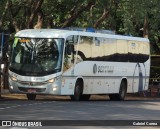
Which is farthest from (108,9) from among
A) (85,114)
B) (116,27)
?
(85,114)

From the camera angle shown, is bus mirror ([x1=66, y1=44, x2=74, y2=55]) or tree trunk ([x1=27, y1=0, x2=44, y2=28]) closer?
bus mirror ([x1=66, y1=44, x2=74, y2=55])

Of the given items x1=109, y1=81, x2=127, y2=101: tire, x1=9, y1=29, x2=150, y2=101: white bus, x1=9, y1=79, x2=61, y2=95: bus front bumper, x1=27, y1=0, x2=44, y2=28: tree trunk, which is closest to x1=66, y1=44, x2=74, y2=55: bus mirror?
x1=9, y1=29, x2=150, y2=101: white bus

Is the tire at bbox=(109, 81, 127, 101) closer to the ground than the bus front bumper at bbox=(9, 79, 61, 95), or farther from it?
closer to the ground

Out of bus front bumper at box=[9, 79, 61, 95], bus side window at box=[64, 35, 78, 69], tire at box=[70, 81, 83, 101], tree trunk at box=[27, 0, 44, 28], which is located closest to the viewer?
bus front bumper at box=[9, 79, 61, 95]

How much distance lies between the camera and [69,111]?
20.2m

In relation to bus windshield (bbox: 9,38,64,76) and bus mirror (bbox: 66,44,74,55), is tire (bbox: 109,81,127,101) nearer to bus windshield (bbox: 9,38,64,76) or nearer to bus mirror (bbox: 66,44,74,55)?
bus mirror (bbox: 66,44,74,55)

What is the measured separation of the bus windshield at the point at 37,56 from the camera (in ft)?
86.4

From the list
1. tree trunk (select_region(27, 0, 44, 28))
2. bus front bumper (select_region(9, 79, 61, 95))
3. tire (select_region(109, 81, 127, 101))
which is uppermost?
tree trunk (select_region(27, 0, 44, 28))

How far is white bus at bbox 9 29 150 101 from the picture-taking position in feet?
86.4

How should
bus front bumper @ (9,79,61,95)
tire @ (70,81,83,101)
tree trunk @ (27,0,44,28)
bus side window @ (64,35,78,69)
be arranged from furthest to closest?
tree trunk @ (27,0,44,28)
tire @ (70,81,83,101)
bus side window @ (64,35,78,69)
bus front bumper @ (9,79,61,95)

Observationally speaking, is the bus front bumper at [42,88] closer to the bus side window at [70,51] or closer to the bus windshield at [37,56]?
the bus windshield at [37,56]

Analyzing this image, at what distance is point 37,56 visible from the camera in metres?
26.5

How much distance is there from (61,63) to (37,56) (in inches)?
45.3

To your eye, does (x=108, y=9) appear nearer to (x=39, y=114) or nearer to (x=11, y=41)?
(x=11, y=41)
